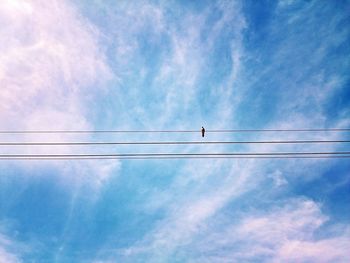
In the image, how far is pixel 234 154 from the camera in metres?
18.2

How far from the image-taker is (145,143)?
1920 centimetres

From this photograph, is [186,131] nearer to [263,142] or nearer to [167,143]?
[167,143]

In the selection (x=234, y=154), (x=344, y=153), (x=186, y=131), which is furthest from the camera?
(x=186, y=131)

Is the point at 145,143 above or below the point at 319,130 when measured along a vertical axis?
below

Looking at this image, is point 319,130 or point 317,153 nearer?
point 317,153

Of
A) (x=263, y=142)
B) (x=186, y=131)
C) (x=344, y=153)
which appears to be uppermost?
(x=186, y=131)

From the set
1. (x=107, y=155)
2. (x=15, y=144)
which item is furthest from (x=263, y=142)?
(x=15, y=144)

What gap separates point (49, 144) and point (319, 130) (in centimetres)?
1760

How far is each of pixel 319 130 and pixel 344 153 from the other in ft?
14.9

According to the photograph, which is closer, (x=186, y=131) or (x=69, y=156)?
(x=69, y=156)

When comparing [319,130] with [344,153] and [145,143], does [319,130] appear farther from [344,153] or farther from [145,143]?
[145,143]

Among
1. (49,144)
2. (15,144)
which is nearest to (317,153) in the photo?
(49,144)

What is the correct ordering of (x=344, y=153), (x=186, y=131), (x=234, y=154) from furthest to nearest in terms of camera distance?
1. (x=186, y=131)
2. (x=234, y=154)
3. (x=344, y=153)

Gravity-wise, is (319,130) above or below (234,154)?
above
